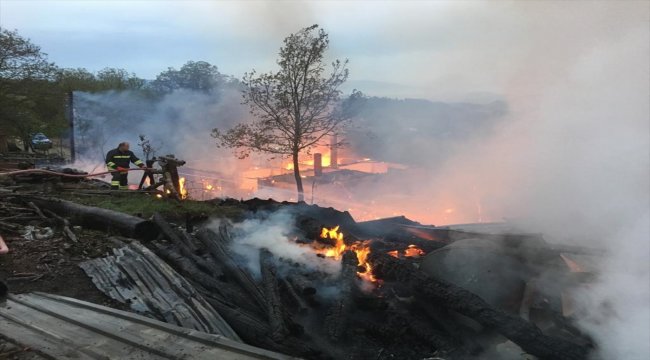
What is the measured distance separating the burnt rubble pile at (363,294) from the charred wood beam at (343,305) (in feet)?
0.04

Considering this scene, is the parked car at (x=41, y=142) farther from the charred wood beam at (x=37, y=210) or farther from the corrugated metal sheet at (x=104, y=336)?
the corrugated metal sheet at (x=104, y=336)

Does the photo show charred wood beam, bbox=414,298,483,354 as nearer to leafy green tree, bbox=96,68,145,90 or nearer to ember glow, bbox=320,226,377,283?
ember glow, bbox=320,226,377,283

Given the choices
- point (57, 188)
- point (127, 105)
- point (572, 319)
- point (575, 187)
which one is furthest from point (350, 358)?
point (127, 105)

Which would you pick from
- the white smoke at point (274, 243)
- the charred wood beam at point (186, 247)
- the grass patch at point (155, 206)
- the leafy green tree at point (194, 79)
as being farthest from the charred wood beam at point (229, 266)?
the leafy green tree at point (194, 79)

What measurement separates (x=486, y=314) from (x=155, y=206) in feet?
22.0

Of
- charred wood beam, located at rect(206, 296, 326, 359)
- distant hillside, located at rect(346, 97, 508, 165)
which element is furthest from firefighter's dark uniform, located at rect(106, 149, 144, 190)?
distant hillside, located at rect(346, 97, 508, 165)

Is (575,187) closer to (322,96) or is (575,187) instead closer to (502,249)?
(502,249)

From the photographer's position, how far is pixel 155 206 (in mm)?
8320

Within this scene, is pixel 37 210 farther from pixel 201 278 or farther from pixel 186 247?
pixel 201 278

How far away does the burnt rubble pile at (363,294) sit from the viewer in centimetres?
386

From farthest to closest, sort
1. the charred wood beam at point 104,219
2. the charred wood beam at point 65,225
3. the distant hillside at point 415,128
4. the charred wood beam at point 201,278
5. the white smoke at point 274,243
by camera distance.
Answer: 1. the distant hillside at point 415,128
2. the charred wood beam at point 104,219
3. the charred wood beam at point 65,225
4. the white smoke at point 274,243
5. the charred wood beam at point 201,278

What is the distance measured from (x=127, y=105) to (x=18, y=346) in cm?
2454

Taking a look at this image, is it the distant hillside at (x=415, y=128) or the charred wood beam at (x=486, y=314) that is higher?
the distant hillside at (x=415, y=128)

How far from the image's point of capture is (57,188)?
30.6ft
